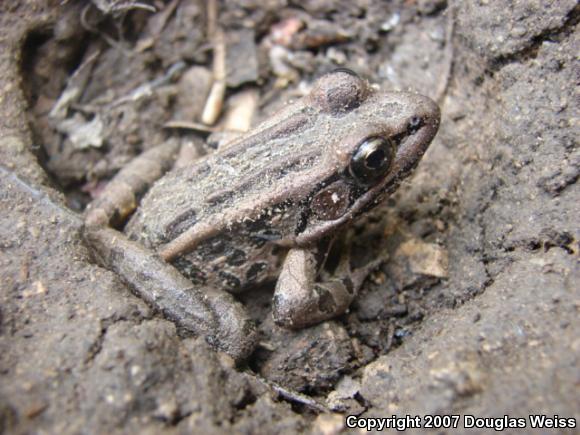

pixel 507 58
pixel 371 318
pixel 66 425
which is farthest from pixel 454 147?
pixel 66 425

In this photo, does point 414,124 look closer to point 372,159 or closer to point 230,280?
point 372,159

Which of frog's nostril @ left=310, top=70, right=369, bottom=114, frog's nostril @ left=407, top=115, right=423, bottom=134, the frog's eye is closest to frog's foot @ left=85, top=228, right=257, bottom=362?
the frog's eye

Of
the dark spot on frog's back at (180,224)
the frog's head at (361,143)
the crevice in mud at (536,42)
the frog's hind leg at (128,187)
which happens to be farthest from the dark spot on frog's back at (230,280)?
the crevice in mud at (536,42)

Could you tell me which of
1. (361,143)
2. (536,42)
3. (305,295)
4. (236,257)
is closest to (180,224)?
(236,257)

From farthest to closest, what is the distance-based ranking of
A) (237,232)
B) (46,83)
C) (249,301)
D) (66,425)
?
(46,83), (249,301), (237,232), (66,425)

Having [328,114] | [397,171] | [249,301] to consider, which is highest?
[328,114]

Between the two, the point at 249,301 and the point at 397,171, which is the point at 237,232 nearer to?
the point at 249,301
